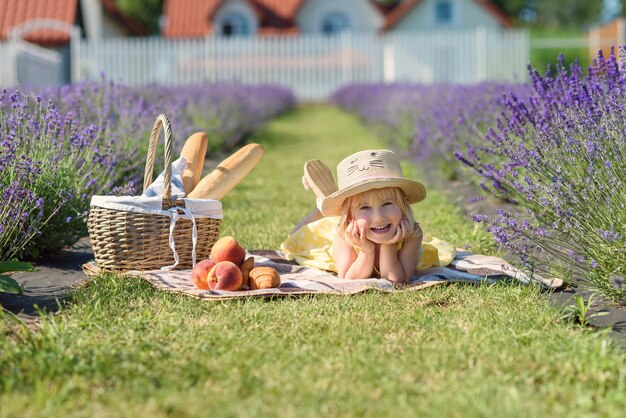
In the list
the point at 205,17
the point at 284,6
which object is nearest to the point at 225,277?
the point at 205,17

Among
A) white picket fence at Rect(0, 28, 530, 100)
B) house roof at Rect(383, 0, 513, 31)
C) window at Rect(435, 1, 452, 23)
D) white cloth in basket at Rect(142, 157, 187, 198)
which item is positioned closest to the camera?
white cloth in basket at Rect(142, 157, 187, 198)

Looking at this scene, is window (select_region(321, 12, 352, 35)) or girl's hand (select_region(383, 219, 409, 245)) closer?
girl's hand (select_region(383, 219, 409, 245))

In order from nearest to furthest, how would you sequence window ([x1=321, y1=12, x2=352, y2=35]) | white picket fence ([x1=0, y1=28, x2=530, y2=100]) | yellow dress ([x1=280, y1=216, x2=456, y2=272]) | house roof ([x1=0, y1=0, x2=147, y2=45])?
1. yellow dress ([x1=280, y1=216, x2=456, y2=272])
2. white picket fence ([x1=0, y1=28, x2=530, y2=100])
3. house roof ([x1=0, y1=0, x2=147, y2=45])
4. window ([x1=321, y1=12, x2=352, y2=35])

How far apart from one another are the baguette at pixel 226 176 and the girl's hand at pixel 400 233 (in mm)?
869

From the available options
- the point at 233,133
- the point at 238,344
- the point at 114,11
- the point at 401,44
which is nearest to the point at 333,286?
the point at 238,344

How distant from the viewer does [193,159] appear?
4.04 m

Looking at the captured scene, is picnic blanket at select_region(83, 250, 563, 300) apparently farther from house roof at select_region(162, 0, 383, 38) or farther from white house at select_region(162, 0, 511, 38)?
house roof at select_region(162, 0, 383, 38)

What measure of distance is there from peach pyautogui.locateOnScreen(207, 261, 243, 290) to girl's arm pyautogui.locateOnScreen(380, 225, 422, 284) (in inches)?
22.8

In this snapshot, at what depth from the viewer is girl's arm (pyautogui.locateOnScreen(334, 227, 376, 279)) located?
346cm

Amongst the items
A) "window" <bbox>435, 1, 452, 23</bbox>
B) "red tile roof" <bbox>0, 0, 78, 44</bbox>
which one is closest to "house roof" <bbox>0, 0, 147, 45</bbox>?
"red tile roof" <bbox>0, 0, 78, 44</bbox>

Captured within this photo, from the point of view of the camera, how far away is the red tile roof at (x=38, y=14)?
25906 mm

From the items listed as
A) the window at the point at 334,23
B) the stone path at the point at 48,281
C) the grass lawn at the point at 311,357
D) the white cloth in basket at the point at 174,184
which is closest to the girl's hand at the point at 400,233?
the grass lawn at the point at 311,357

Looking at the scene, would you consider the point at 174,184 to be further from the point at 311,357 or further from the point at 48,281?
the point at 311,357

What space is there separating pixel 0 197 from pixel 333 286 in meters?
1.36
